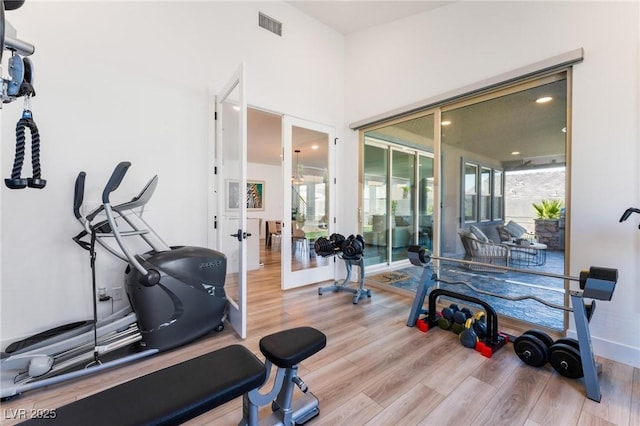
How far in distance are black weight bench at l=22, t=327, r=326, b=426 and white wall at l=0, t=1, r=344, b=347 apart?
205 cm

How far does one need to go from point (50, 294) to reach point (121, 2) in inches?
111

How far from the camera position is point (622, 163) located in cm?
215

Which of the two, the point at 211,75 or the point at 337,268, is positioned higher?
the point at 211,75

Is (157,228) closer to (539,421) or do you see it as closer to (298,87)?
(298,87)

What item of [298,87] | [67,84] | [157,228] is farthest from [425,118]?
[67,84]

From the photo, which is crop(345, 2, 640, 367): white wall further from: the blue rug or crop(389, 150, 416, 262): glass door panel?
crop(389, 150, 416, 262): glass door panel

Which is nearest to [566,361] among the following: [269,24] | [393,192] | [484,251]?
[484,251]

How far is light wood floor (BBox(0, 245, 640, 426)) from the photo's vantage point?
162 cm

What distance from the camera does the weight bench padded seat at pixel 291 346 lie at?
1326 millimetres

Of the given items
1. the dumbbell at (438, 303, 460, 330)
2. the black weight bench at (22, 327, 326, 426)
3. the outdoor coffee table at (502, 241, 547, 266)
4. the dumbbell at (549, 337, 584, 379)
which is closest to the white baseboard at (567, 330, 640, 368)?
the dumbbell at (549, 337, 584, 379)

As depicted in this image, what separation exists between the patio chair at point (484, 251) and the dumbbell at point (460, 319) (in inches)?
26.6

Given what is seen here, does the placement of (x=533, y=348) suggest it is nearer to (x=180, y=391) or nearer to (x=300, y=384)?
(x=300, y=384)

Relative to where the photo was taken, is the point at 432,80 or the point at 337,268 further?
the point at 337,268

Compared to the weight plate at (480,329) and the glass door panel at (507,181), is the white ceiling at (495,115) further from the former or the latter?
the weight plate at (480,329)
